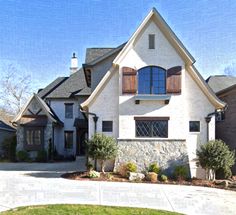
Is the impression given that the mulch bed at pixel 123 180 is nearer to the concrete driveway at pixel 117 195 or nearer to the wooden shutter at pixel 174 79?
the concrete driveway at pixel 117 195

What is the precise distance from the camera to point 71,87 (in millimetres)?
28438

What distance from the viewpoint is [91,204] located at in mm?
8648

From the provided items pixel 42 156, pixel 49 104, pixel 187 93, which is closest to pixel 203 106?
pixel 187 93

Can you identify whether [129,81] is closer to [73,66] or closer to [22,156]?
[22,156]

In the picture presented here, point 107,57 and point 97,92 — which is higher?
point 107,57

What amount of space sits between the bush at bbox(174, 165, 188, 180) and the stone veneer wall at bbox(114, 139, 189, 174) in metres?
0.50

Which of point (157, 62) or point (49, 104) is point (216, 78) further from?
point (49, 104)

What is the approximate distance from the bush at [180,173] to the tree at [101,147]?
3.58 metres

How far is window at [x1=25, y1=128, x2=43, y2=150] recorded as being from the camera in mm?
23250

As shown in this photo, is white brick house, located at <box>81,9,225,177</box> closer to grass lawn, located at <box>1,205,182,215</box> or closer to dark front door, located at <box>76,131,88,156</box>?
grass lawn, located at <box>1,205,182,215</box>

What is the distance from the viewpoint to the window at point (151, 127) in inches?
607

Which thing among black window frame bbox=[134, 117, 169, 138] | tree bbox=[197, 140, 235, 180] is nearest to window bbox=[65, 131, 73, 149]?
black window frame bbox=[134, 117, 169, 138]

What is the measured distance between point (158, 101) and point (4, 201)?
9911 mm

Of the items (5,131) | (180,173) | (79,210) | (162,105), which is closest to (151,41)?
(162,105)
